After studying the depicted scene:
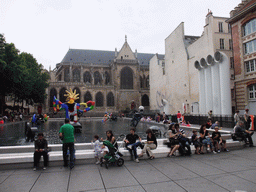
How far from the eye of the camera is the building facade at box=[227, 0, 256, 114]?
19.9 metres

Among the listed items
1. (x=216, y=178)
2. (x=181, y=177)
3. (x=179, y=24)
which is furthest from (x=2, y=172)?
(x=179, y=24)

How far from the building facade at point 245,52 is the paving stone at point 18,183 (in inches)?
844

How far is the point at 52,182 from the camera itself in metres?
5.01

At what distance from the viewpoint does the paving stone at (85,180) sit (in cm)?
465

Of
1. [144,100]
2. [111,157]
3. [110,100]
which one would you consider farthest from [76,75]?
[111,157]

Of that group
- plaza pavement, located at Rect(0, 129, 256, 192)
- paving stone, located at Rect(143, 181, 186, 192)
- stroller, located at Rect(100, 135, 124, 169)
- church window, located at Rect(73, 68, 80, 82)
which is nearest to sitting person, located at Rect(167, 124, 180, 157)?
plaza pavement, located at Rect(0, 129, 256, 192)

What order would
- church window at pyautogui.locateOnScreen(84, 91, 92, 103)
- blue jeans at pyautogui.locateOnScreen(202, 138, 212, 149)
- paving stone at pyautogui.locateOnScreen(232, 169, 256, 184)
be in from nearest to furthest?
paving stone at pyautogui.locateOnScreen(232, 169, 256, 184) < blue jeans at pyautogui.locateOnScreen(202, 138, 212, 149) < church window at pyautogui.locateOnScreen(84, 91, 92, 103)

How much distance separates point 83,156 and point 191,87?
25.9m

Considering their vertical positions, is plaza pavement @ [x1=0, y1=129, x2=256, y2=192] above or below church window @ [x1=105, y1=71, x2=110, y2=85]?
below

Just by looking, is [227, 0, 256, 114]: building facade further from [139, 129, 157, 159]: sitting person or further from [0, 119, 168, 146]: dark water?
[139, 129, 157, 159]: sitting person

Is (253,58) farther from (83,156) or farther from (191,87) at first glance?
(83,156)

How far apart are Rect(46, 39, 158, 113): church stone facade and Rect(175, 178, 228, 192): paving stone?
5007 centimetres

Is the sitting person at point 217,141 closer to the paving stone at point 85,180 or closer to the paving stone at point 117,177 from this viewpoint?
the paving stone at point 117,177

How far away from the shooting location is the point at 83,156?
671 centimetres
